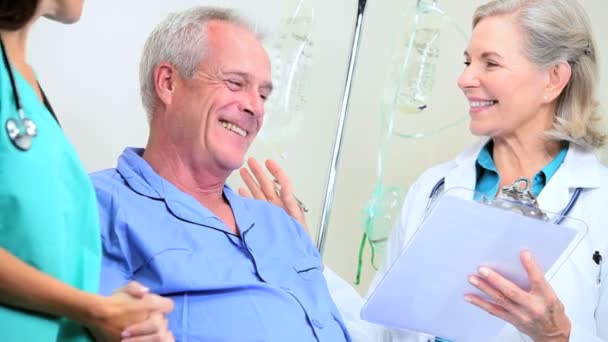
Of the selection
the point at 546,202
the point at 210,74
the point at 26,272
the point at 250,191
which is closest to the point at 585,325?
the point at 546,202

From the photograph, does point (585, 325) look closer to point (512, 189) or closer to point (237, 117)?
point (512, 189)

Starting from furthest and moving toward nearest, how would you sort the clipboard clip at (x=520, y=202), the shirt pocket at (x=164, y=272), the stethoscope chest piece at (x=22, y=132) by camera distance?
the clipboard clip at (x=520, y=202), the shirt pocket at (x=164, y=272), the stethoscope chest piece at (x=22, y=132)

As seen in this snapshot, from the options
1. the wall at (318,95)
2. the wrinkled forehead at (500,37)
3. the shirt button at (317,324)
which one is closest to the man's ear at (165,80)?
the wall at (318,95)

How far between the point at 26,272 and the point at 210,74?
31.8 inches

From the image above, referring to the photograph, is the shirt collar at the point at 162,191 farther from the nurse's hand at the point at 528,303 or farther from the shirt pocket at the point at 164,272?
the nurse's hand at the point at 528,303

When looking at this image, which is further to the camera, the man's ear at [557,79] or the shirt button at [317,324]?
the man's ear at [557,79]

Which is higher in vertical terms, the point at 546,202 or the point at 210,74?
the point at 210,74

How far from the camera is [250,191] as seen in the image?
1.83 metres

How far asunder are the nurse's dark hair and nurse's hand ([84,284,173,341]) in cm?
32

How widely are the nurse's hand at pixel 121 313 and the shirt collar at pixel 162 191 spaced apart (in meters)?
0.51

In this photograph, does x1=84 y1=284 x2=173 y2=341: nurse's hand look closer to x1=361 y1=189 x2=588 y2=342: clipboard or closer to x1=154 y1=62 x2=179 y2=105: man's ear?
x1=361 y1=189 x2=588 y2=342: clipboard

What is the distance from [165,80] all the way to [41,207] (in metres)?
0.76

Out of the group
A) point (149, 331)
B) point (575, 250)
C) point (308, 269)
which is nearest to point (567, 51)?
point (575, 250)

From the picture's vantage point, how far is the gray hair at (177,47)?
4.96 ft
